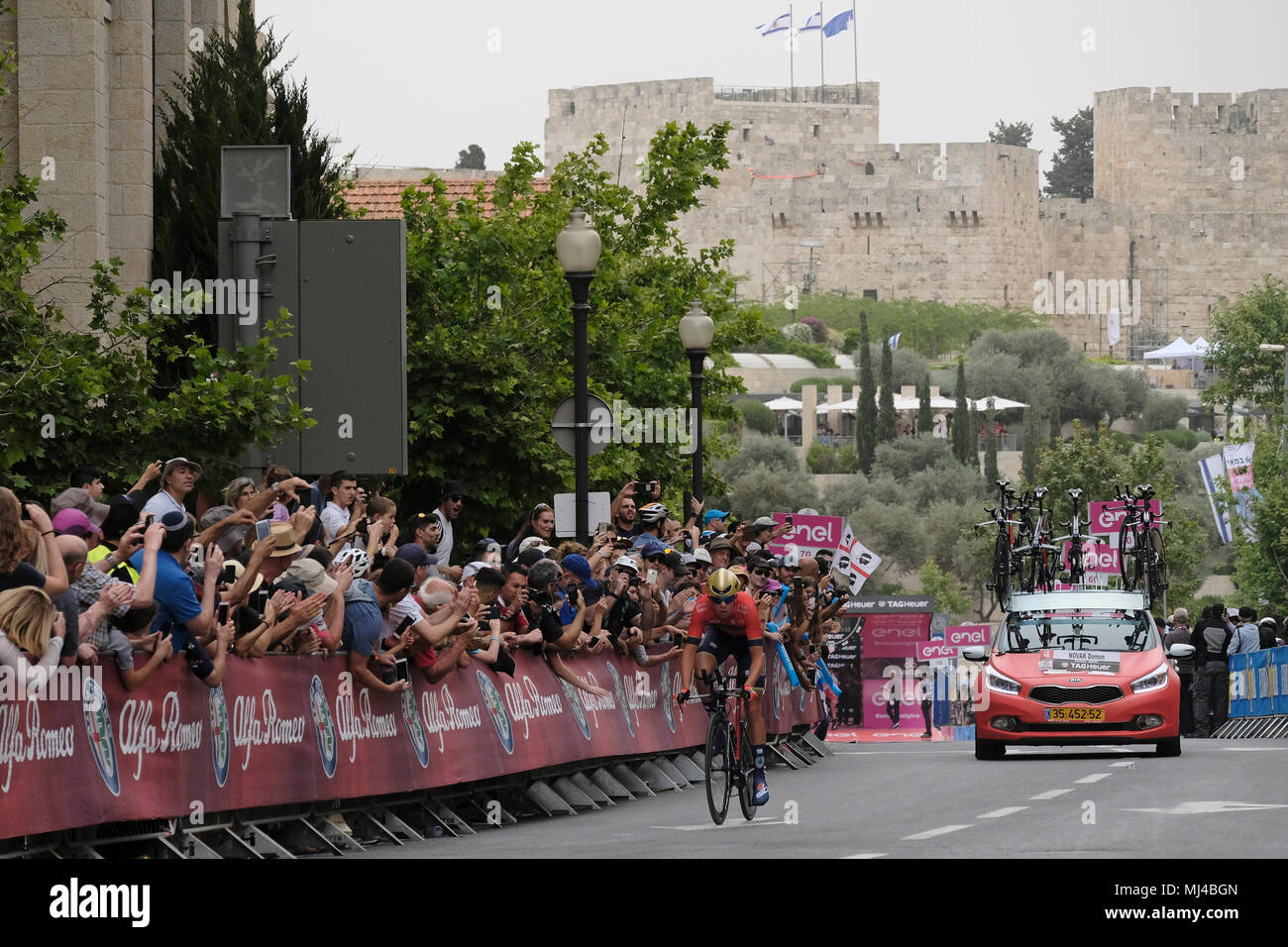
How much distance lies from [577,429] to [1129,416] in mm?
116485

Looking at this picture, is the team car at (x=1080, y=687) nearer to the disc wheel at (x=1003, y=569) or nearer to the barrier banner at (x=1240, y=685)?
the disc wheel at (x=1003, y=569)

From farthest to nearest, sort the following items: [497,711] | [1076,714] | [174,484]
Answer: [1076,714] → [497,711] → [174,484]

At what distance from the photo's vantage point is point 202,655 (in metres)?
12.4

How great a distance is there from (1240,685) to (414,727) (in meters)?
21.9

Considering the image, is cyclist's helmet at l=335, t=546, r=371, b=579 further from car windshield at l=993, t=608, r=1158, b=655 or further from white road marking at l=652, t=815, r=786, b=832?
car windshield at l=993, t=608, r=1158, b=655

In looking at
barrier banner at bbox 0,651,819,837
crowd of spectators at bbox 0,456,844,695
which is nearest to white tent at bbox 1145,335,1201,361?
crowd of spectators at bbox 0,456,844,695

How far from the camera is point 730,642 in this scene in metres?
16.2

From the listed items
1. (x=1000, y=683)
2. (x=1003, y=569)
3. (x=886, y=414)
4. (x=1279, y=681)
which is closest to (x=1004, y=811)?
(x=1000, y=683)

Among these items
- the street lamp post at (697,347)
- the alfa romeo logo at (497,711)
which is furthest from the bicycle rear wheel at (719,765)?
the street lamp post at (697,347)

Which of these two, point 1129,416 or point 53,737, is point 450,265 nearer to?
point 53,737

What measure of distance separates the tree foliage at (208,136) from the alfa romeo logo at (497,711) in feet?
33.6

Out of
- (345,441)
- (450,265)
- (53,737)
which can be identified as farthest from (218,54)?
(53,737)

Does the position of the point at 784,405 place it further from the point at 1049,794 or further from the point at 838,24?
the point at 1049,794
